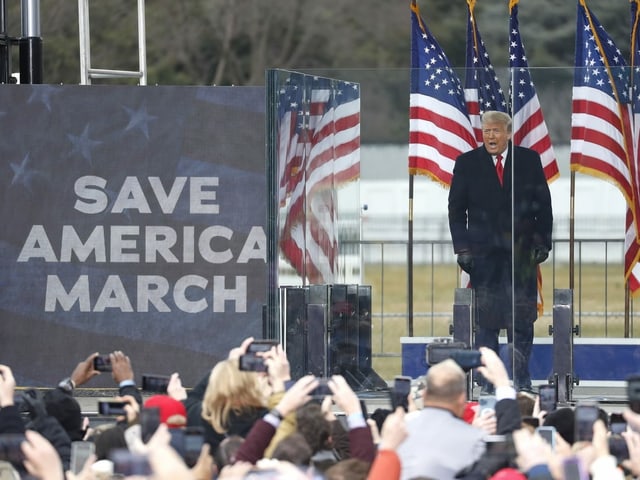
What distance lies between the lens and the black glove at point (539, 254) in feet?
43.1

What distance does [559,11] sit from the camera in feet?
151

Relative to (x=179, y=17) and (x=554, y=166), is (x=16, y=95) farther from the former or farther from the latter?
(x=179, y=17)

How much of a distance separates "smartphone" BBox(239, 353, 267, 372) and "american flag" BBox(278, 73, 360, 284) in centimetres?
502

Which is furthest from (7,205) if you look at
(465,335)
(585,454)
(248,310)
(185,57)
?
(185,57)

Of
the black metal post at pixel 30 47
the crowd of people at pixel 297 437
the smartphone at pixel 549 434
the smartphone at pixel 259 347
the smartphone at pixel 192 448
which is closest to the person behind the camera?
the crowd of people at pixel 297 437

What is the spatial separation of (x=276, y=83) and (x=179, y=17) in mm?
33563

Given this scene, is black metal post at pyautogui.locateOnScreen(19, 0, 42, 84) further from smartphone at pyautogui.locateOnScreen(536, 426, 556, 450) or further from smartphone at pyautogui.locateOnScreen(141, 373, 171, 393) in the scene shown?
smartphone at pyautogui.locateOnScreen(536, 426, 556, 450)

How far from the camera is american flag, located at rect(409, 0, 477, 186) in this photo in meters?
13.1

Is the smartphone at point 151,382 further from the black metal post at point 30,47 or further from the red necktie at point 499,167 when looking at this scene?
the black metal post at point 30,47

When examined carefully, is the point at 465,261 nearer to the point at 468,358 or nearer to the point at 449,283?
the point at 449,283

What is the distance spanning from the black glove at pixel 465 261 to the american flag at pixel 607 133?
1.02 metres

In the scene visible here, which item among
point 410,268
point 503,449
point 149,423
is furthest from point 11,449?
point 410,268

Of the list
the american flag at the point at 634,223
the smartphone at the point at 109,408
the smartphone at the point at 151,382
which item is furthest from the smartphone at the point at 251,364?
the american flag at the point at 634,223

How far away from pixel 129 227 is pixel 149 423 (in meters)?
7.68
